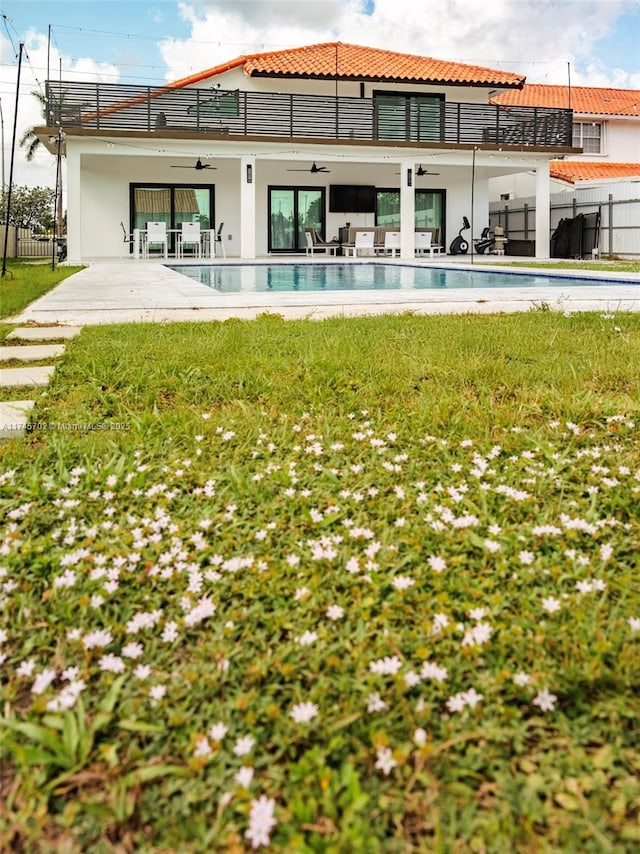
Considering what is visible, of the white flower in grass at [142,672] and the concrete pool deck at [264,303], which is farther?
the concrete pool deck at [264,303]

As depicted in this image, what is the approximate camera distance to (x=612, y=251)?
20.0 meters

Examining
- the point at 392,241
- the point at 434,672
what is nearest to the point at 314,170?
the point at 392,241

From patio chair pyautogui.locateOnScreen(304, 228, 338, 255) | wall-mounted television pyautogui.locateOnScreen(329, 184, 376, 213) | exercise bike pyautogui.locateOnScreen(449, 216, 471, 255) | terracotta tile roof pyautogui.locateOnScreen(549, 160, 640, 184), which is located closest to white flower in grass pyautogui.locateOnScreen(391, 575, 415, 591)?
patio chair pyautogui.locateOnScreen(304, 228, 338, 255)

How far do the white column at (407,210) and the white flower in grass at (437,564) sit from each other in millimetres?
19535

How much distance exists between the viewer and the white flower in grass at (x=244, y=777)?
1245 millimetres

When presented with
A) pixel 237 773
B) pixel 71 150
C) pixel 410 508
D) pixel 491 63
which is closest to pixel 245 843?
pixel 237 773

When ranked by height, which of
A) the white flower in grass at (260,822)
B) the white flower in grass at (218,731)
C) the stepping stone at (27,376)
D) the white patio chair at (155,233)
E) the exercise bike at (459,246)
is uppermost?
the exercise bike at (459,246)

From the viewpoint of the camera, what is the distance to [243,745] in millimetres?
1325

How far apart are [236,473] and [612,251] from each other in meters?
19.9

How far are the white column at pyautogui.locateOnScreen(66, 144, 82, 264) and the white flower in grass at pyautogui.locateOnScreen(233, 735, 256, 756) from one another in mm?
18418

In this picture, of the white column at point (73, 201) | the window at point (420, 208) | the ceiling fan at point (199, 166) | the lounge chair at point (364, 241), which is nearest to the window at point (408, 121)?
the lounge chair at point (364, 241)

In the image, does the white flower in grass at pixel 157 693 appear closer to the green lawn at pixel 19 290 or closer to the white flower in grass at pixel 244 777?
the white flower in grass at pixel 244 777

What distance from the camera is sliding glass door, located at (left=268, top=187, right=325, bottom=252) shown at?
23.0 metres

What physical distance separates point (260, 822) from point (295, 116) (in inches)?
819
